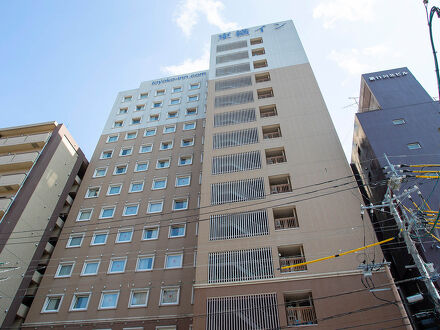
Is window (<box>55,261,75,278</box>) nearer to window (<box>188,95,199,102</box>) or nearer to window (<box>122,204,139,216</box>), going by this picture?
window (<box>122,204,139,216</box>)

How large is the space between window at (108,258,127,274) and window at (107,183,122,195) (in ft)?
26.6

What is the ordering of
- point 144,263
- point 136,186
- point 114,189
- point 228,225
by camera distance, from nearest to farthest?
1. point 228,225
2. point 144,263
3. point 136,186
4. point 114,189

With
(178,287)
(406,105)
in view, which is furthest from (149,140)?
(406,105)

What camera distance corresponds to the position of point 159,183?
33.3 m

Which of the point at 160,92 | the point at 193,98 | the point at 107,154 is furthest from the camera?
the point at 160,92

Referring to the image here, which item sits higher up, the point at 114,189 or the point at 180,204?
the point at 114,189

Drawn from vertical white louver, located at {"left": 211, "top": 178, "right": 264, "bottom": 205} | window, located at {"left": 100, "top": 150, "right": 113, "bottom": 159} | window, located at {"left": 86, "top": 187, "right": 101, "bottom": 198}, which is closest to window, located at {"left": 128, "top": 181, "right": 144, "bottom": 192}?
window, located at {"left": 86, "top": 187, "right": 101, "bottom": 198}

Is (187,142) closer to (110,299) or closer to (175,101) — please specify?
(175,101)

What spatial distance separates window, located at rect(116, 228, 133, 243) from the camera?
94.1 ft

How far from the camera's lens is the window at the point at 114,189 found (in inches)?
1325

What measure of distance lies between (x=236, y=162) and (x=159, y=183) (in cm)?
958

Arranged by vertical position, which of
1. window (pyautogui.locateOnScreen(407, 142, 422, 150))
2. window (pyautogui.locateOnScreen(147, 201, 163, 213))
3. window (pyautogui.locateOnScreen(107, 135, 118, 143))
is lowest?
window (pyautogui.locateOnScreen(147, 201, 163, 213))

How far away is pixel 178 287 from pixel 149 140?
20.0 m

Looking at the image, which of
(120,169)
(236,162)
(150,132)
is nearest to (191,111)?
(150,132)
